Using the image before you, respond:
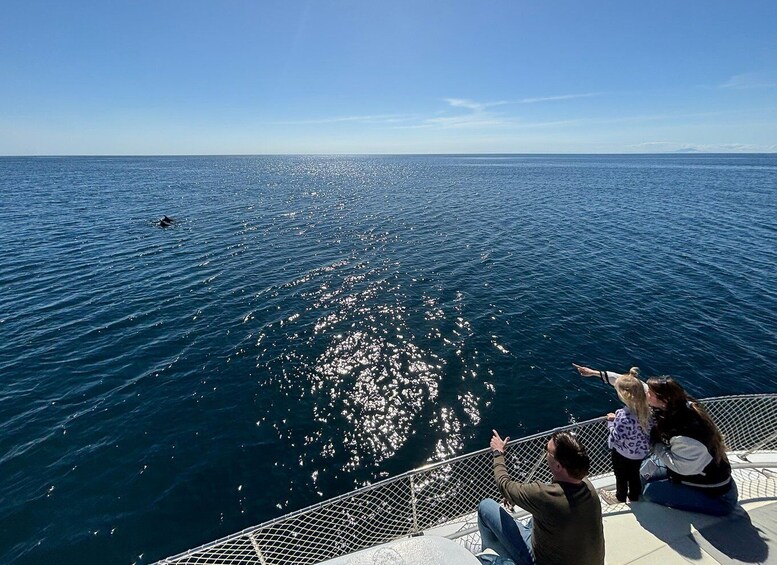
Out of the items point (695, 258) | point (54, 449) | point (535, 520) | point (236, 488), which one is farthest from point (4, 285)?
point (695, 258)

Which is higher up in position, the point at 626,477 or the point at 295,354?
the point at 626,477

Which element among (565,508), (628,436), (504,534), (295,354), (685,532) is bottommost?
(295,354)

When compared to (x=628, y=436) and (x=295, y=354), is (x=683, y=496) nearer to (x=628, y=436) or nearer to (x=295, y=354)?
(x=628, y=436)

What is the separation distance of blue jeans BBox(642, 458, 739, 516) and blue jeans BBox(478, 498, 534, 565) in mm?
3046

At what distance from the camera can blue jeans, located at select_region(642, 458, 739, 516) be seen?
6414mm

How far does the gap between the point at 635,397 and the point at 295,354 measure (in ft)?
47.3

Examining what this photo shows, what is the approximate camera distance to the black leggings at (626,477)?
7.00m

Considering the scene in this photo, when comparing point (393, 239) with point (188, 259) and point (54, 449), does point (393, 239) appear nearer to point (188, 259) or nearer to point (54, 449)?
point (188, 259)

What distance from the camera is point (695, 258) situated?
98.5ft

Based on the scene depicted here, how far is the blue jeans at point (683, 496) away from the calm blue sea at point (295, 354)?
6266 millimetres

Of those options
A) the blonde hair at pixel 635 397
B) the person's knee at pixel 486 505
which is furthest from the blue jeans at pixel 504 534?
the blonde hair at pixel 635 397

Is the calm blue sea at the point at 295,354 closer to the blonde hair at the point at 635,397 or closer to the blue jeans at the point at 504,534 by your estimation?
the blue jeans at the point at 504,534

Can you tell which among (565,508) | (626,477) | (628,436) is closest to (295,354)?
(626,477)

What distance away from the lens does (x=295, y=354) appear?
17.6 metres
